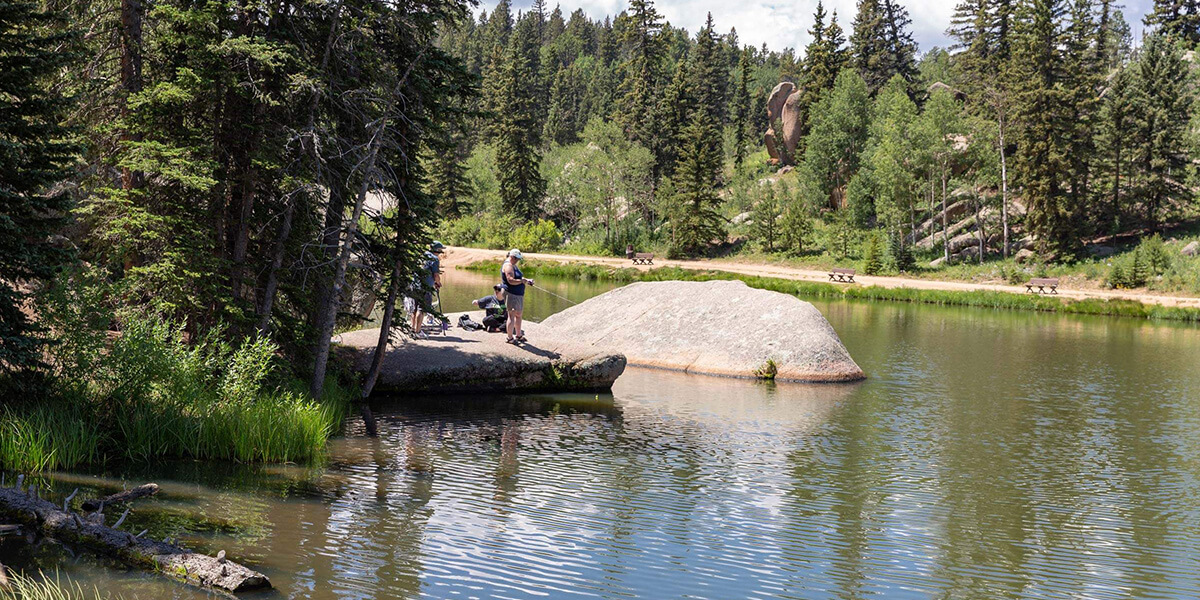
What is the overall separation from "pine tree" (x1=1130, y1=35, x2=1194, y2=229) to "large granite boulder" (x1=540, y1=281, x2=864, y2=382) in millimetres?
46332

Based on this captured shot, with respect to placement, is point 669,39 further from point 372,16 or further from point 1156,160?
point 372,16

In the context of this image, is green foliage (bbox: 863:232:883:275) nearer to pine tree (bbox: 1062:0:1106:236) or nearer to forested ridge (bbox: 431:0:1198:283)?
forested ridge (bbox: 431:0:1198:283)

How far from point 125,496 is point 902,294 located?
45.8 m

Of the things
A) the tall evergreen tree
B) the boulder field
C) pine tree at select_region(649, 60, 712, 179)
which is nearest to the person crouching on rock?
the boulder field

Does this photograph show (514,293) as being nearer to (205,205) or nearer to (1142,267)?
(205,205)

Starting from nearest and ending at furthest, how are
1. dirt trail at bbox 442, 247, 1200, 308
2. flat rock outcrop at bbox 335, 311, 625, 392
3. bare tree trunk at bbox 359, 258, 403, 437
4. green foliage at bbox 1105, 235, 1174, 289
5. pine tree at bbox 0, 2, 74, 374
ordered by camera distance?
pine tree at bbox 0, 2, 74, 374, bare tree trunk at bbox 359, 258, 403, 437, flat rock outcrop at bbox 335, 311, 625, 392, dirt trail at bbox 442, 247, 1200, 308, green foliage at bbox 1105, 235, 1174, 289

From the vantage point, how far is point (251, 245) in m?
15.5

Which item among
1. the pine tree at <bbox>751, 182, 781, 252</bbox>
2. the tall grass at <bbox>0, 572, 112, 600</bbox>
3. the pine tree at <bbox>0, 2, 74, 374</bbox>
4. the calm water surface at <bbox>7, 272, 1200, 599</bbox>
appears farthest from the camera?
the pine tree at <bbox>751, 182, 781, 252</bbox>

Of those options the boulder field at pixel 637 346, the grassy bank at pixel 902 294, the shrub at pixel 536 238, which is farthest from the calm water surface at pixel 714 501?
the shrub at pixel 536 238

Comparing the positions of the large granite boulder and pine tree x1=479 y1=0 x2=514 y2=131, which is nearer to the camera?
the large granite boulder

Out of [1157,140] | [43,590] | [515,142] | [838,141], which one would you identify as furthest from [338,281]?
[515,142]

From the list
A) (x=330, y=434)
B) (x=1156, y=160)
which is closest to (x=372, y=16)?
(x=330, y=434)

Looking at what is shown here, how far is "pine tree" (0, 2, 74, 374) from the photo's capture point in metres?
10.6

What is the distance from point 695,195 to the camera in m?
69.2
